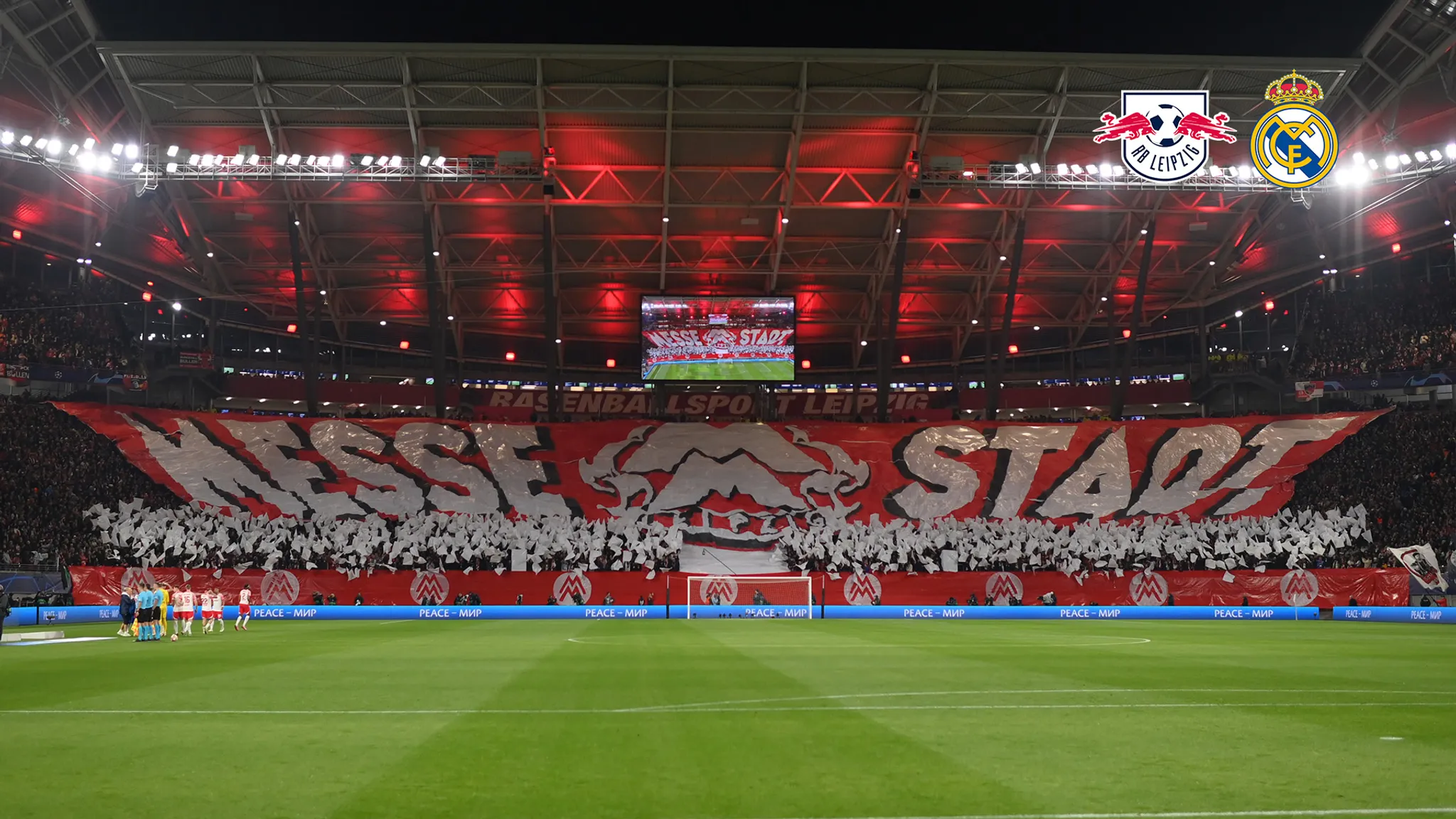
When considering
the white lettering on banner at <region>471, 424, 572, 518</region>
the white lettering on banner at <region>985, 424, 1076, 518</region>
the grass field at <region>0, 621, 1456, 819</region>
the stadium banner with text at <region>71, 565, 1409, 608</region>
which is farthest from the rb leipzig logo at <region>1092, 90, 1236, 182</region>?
the white lettering on banner at <region>471, 424, 572, 518</region>

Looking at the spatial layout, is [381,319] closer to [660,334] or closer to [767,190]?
[660,334]

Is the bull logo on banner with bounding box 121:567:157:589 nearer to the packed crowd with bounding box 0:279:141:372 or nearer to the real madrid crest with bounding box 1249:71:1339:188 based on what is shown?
the packed crowd with bounding box 0:279:141:372

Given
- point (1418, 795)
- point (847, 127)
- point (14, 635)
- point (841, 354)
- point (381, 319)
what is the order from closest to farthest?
point (1418, 795), point (14, 635), point (847, 127), point (381, 319), point (841, 354)

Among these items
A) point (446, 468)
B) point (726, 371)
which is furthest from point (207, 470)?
point (726, 371)

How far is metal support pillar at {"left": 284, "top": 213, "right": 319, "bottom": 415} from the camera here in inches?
1797

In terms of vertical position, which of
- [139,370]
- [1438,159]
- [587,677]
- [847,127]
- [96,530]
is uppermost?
[847,127]

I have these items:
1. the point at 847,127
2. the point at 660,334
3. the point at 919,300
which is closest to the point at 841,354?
the point at 919,300

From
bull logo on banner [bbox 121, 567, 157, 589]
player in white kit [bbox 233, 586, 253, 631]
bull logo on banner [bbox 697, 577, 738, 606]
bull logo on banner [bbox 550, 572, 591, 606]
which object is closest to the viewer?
player in white kit [bbox 233, 586, 253, 631]

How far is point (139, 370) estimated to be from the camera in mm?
52688

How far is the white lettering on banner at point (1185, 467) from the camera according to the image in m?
45.4

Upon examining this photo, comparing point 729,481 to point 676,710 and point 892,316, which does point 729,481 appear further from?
point 676,710

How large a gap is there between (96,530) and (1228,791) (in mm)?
41503

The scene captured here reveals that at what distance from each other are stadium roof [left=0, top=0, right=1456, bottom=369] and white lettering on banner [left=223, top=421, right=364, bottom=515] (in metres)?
8.50

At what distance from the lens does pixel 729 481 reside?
48938 mm
